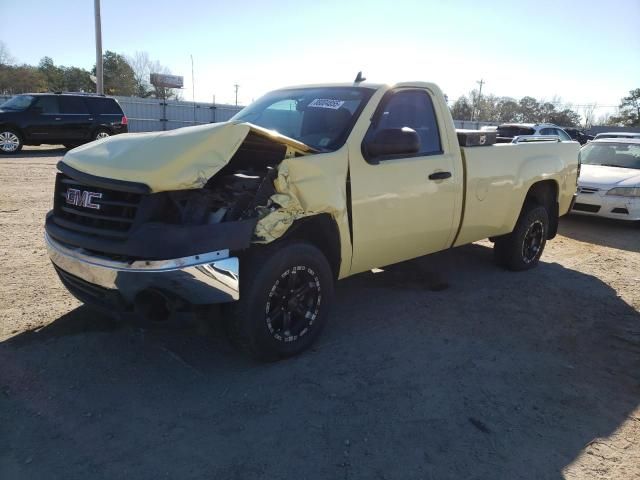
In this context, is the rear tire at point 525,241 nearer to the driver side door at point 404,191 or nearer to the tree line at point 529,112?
the driver side door at point 404,191

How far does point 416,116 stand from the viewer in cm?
455

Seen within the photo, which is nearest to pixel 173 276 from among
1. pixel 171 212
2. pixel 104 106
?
pixel 171 212

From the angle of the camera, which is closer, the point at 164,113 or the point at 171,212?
the point at 171,212

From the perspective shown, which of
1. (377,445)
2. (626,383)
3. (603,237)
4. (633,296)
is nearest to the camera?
(377,445)

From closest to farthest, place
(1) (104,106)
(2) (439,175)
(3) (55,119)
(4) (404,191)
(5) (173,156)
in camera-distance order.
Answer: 1. (5) (173,156)
2. (4) (404,191)
3. (2) (439,175)
4. (3) (55,119)
5. (1) (104,106)

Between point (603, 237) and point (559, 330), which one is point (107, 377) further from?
point (603, 237)

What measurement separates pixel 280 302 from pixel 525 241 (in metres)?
3.76

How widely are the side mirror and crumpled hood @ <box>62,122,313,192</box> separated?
647 mm

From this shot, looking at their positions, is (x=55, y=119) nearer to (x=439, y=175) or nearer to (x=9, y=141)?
(x=9, y=141)

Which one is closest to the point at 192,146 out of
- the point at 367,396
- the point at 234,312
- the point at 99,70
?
the point at 234,312

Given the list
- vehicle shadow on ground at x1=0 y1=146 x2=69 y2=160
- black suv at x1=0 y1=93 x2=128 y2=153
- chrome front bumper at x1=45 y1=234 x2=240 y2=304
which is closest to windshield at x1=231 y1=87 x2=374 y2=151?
A: chrome front bumper at x1=45 y1=234 x2=240 y2=304

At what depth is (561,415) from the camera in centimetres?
314

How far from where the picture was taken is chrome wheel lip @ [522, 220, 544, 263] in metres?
6.05

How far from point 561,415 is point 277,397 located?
1.78m
